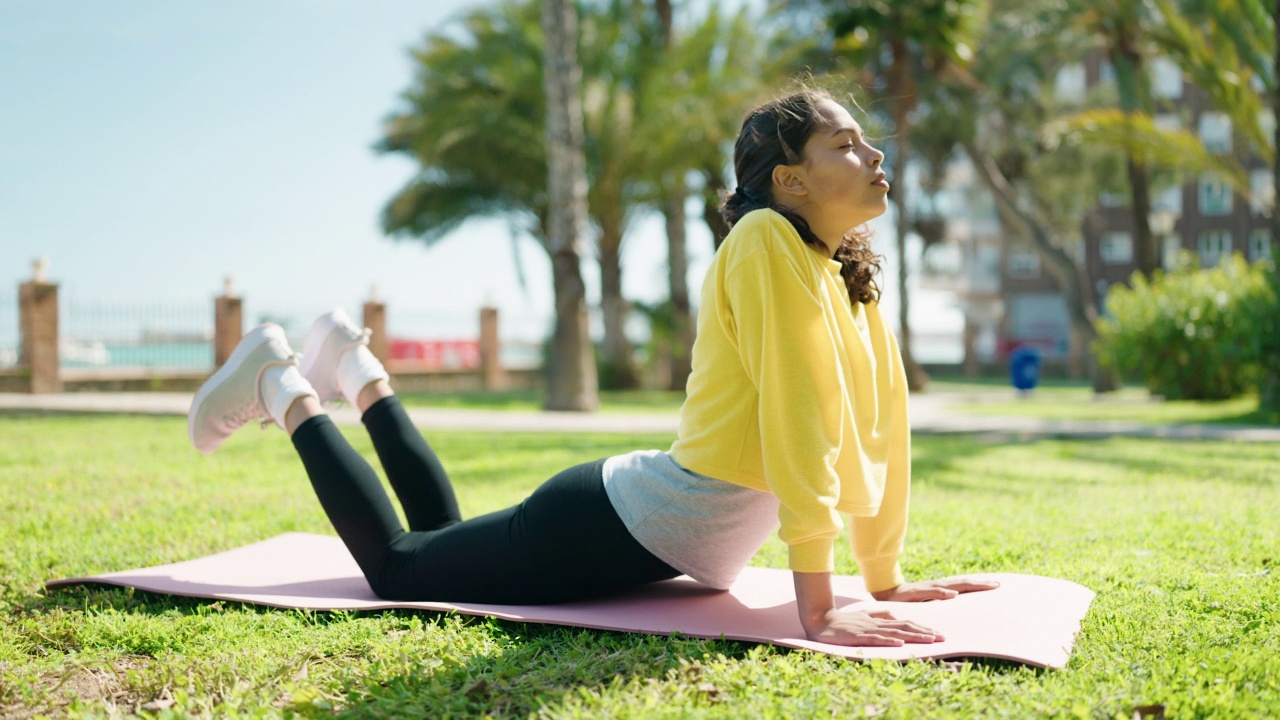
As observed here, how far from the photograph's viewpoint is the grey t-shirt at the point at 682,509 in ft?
8.60

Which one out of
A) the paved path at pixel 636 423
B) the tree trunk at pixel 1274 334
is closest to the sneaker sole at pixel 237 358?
the paved path at pixel 636 423

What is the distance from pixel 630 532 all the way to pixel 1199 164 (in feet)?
41.7

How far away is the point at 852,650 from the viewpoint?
8.18ft

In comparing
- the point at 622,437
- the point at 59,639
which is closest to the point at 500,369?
the point at 622,437

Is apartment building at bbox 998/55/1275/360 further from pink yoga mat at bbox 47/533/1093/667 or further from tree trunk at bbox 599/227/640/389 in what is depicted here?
pink yoga mat at bbox 47/533/1093/667

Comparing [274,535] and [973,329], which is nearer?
[274,535]

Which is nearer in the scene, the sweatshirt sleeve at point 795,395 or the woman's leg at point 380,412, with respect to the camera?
the sweatshirt sleeve at point 795,395

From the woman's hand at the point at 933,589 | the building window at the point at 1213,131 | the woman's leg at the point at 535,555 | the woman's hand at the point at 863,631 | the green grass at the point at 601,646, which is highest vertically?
the building window at the point at 1213,131

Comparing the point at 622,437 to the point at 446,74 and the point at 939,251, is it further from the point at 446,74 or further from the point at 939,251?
the point at 939,251

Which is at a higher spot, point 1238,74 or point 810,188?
point 1238,74

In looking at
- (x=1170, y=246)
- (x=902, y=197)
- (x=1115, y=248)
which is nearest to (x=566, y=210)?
(x=902, y=197)

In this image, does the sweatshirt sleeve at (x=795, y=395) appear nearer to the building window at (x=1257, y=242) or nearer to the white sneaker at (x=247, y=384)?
the white sneaker at (x=247, y=384)

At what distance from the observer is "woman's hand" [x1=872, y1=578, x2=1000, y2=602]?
9.84ft

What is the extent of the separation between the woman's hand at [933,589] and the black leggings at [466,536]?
65 cm
